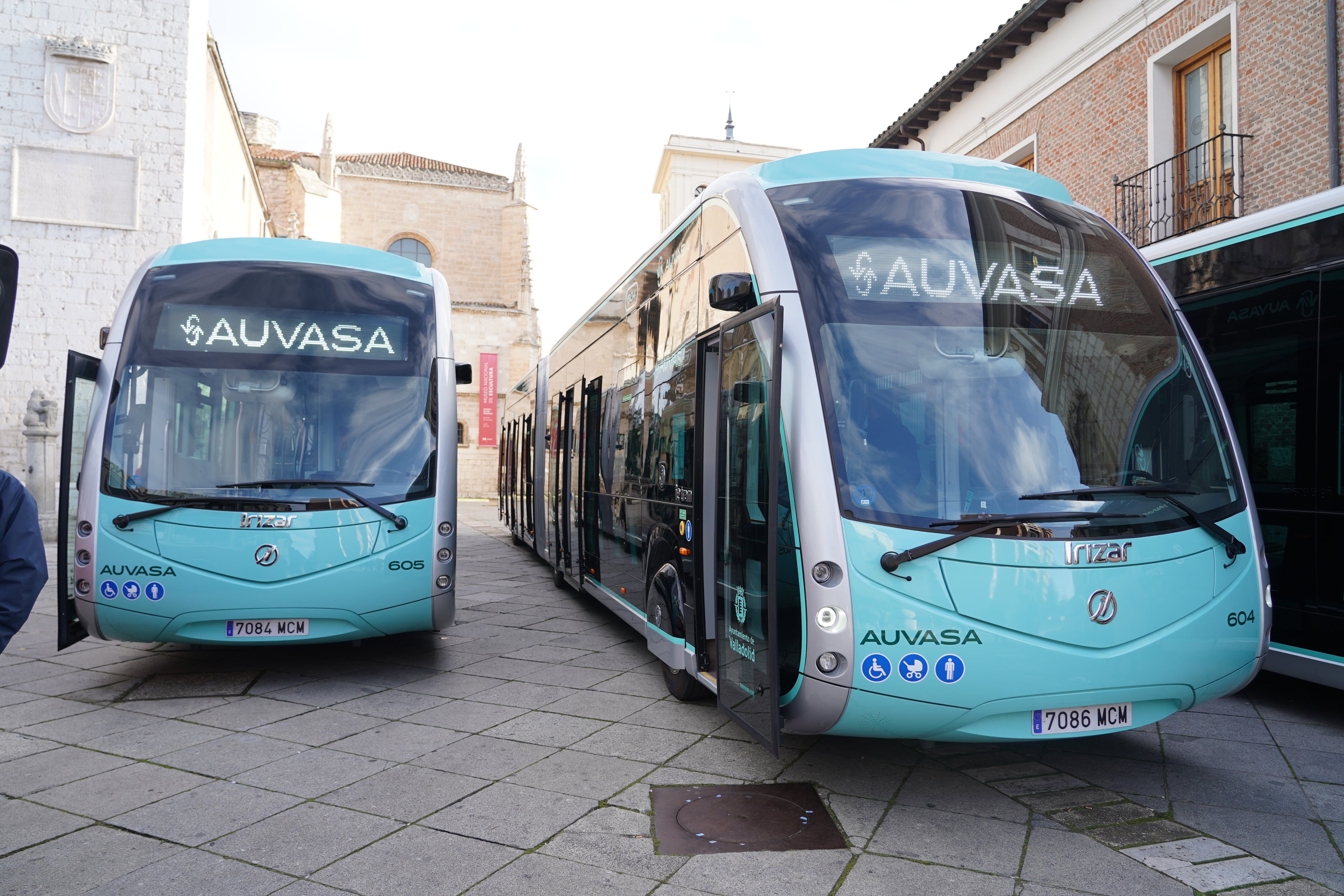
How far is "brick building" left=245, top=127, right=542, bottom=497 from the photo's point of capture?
3969 centimetres

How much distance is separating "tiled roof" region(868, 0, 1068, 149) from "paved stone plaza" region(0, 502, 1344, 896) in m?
9.55

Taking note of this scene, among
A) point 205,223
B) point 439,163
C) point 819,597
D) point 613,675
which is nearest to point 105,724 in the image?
point 613,675

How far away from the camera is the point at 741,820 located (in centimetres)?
386

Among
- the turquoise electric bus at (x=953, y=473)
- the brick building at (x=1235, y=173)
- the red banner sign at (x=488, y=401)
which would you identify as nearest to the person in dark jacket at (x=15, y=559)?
the turquoise electric bus at (x=953, y=473)

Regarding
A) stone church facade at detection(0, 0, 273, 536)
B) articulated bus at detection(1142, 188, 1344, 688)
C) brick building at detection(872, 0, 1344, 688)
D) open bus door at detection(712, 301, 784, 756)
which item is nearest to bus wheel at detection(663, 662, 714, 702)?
open bus door at detection(712, 301, 784, 756)

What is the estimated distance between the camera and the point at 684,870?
3.38m

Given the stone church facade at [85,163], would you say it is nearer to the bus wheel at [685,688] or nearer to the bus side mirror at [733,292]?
the bus wheel at [685,688]

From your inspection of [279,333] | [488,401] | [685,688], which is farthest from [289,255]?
[488,401]

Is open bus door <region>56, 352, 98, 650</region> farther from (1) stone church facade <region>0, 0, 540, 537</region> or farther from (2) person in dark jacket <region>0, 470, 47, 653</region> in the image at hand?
(1) stone church facade <region>0, 0, 540, 537</region>

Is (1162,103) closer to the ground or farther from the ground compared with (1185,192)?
farther from the ground

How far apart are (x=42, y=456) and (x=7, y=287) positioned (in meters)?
17.0

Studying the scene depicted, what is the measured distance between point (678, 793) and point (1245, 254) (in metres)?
4.85

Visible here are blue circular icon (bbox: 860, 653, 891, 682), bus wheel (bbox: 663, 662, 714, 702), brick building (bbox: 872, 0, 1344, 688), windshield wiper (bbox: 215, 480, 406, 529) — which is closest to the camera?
blue circular icon (bbox: 860, 653, 891, 682)

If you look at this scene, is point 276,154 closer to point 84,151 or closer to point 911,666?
point 84,151
